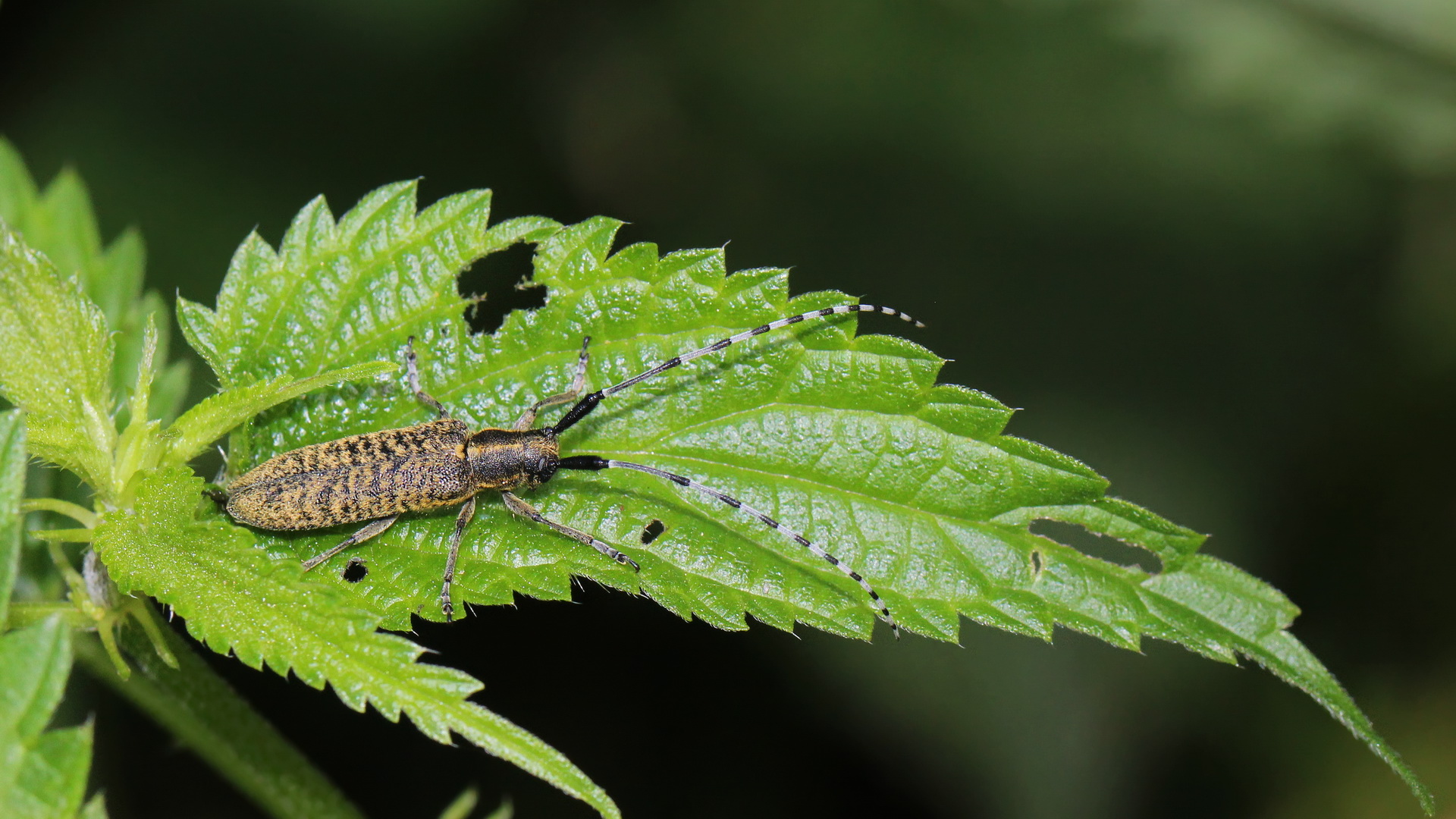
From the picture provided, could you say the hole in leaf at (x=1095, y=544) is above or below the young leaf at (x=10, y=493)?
below

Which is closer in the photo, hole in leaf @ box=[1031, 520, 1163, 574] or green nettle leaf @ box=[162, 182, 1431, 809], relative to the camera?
green nettle leaf @ box=[162, 182, 1431, 809]

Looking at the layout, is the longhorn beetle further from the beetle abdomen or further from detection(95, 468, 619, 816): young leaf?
detection(95, 468, 619, 816): young leaf

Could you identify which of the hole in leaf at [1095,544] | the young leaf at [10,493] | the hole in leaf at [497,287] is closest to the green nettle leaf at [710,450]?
the hole in leaf at [497,287]

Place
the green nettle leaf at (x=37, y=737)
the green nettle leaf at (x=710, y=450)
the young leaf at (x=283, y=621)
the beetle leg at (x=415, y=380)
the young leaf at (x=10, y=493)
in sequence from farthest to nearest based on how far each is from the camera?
the beetle leg at (x=415, y=380) < the green nettle leaf at (x=710, y=450) < the young leaf at (x=283, y=621) < the young leaf at (x=10, y=493) < the green nettle leaf at (x=37, y=737)

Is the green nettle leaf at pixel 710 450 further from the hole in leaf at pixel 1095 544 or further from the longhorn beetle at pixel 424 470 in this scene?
the hole in leaf at pixel 1095 544

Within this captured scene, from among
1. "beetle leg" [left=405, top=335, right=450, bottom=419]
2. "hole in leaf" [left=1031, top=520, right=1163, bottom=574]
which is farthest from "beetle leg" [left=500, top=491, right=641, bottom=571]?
"hole in leaf" [left=1031, top=520, right=1163, bottom=574]

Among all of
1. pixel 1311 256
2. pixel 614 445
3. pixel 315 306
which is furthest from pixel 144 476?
pixel 1311 256

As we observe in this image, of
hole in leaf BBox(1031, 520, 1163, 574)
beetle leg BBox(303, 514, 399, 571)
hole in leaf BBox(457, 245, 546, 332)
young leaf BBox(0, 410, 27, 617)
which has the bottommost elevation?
hole in leaf BBox(1031, 520, 1163, 574)

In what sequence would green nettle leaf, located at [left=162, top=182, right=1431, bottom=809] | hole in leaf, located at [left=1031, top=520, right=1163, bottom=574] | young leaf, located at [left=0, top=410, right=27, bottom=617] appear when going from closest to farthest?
young leaf, located at [left=0, top=410, right=27, bottom=617]
green nettle leaf, located at [left=162, top=182, right=1431, bottom=809]
hole in leaf, located at [left=1031, top=520, right=1163, bottom=574]
